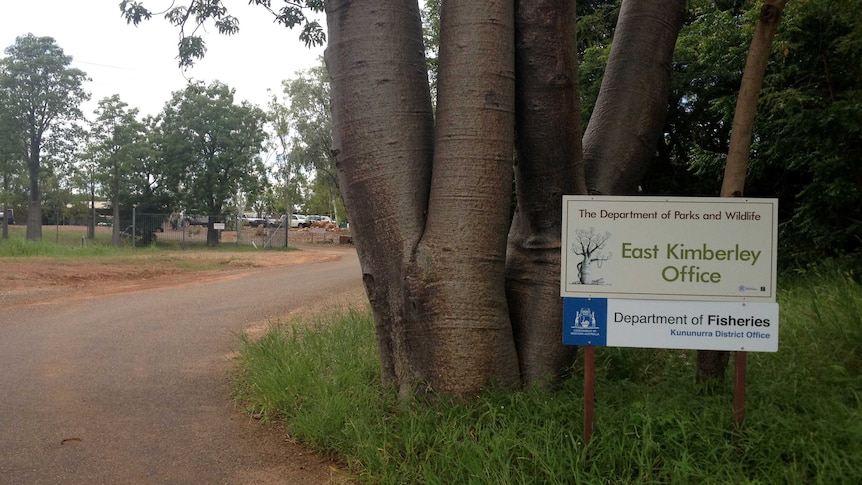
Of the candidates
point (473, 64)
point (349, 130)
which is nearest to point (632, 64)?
point (473, 64)

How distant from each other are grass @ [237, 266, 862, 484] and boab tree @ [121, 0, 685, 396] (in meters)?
0.33

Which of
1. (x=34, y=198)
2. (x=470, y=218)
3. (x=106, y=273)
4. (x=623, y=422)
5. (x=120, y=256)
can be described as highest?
(x=34, y=198)

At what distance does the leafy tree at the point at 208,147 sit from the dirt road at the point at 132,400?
22543mm

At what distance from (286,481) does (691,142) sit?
36.5 feet

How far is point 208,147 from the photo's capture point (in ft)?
115

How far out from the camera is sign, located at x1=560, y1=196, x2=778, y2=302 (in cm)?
395

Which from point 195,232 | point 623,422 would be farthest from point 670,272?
point 195,232

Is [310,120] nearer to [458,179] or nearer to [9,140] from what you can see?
[9,140]

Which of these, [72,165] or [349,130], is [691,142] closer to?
[349,130]

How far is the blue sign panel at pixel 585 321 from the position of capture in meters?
4.00

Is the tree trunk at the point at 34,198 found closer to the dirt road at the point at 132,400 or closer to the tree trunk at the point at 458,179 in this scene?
the dirt road at the point at 132,400

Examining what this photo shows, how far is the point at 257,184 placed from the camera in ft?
119

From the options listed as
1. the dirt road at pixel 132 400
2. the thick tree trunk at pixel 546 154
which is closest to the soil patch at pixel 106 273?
the dirt road at pixel 132 400

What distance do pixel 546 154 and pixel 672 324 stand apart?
150 centimetres
